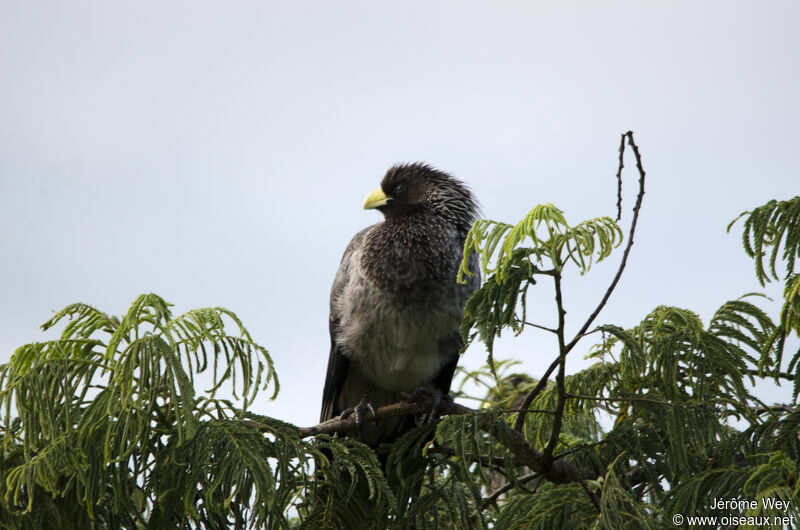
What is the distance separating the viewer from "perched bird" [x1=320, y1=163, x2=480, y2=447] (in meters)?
4.39

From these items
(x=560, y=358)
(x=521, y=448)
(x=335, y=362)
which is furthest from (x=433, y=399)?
(x=560, y=358)

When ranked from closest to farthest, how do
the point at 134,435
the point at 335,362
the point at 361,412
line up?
the point at 134,435 → the point at 361,412 → the point at 335,362

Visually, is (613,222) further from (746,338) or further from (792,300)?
(746,338)

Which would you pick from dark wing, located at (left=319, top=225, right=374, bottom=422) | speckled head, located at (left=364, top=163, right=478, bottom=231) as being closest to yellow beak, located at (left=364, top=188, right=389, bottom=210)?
speckled head, located at (left=364, top=163, right=478, bottom=231)

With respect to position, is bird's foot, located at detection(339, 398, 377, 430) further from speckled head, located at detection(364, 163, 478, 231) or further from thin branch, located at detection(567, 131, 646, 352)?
thin branch, located at detection(567, 131, 646, 352)

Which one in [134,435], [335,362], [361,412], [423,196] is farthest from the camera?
[423,196]

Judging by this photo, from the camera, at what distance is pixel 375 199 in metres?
5.27

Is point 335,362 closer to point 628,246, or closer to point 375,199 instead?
point 375,199

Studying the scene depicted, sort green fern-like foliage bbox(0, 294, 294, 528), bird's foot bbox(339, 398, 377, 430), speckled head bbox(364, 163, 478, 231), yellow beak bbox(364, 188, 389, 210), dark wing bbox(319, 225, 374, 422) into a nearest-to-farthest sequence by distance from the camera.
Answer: green fern-like foliage bbox(0, 294, 294, 528) < bird's foot bbox(339, 398, 377, 430) < dark wing bbox(319, 225, 374, 422) < speckled head bbox(364, 163, 478, 231) < yellow beak bbox(364, 188, 389, 210)

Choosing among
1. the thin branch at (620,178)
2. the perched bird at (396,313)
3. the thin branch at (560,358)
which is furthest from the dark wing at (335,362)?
the thin branch at (620,178)

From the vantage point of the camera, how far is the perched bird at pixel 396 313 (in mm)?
4395

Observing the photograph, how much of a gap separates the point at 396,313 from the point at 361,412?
21.4 inches

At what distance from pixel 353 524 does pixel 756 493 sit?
1.61m

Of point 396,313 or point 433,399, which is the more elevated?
point 396,313
